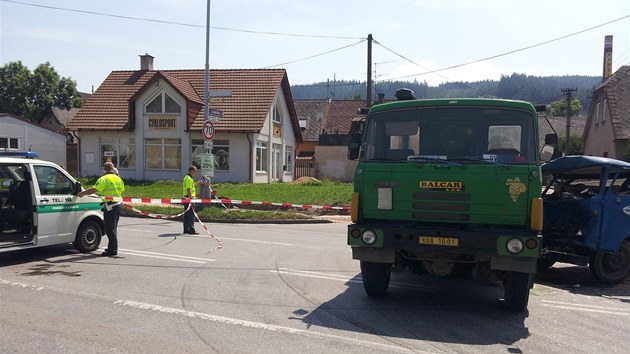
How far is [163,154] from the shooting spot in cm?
2966

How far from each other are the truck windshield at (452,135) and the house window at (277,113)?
2560 cm

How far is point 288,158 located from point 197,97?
7.70 m

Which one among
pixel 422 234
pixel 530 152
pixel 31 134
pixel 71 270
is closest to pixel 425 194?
pixel 422 234

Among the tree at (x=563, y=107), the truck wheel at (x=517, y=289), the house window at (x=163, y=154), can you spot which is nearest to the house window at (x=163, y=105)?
the house window at (x=163, y=154)

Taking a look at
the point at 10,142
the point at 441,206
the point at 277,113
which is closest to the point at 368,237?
the point at 441,206

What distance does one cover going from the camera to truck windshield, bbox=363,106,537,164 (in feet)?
20.0

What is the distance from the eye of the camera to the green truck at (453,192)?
19.1 ft

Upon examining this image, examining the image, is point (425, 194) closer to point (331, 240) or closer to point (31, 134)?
point (331, 240)

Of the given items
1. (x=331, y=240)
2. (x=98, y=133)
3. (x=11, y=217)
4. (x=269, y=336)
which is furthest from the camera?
(x=98, y=133)

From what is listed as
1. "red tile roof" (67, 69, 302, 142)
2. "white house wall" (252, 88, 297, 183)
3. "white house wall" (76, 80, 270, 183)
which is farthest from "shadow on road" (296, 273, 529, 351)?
"white house wall" (252, 88, 297, 183)

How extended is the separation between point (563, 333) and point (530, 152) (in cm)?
203

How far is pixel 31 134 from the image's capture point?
42750 mm

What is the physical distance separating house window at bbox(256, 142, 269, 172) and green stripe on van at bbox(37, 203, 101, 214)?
1953 centimetres

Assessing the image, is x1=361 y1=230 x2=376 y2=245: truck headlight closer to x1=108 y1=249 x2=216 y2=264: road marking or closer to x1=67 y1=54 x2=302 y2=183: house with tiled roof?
x1=108 y1=249 x2=216 y2=264: road marking
